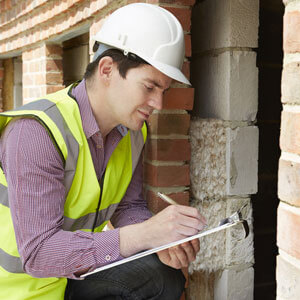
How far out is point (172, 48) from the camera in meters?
1.60

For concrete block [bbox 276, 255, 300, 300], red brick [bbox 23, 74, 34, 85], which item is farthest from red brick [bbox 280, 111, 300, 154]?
red brick [bbox 23, 74, 34, 85]

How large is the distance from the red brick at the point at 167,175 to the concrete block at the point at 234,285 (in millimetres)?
453

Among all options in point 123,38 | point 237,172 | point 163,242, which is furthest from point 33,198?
point 237,172

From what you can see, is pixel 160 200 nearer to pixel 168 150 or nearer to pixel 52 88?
pixel 168 150

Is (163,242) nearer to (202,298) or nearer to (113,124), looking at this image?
(113,124)

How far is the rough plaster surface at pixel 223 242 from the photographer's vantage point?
6.72 feet

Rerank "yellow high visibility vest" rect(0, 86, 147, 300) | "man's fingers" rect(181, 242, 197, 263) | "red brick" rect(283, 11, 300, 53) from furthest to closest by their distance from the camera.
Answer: "man's fingers" rect(181, 242, 197, 263) → "yellow high visibility vest" rect(0, 86, 147, 300) → "red brick" rect(283, 11, 300, 53)

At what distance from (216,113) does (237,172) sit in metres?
0.28

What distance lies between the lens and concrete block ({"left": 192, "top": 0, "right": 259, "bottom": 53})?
195 centimetres

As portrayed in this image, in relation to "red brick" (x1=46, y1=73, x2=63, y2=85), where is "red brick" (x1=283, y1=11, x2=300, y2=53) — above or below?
below

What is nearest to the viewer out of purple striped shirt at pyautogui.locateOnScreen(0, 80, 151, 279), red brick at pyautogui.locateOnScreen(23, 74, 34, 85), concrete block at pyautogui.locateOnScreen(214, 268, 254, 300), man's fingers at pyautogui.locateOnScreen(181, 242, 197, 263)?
purple striped shirt at pyautogui.locateOnScreen(0, 80, 151, 279)

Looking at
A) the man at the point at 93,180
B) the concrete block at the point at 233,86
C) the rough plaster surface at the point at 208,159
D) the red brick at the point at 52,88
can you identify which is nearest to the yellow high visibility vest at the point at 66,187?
→ the man at the point at 93,180

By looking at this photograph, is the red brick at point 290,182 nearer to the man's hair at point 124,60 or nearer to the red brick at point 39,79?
the man's hair at point 124,60

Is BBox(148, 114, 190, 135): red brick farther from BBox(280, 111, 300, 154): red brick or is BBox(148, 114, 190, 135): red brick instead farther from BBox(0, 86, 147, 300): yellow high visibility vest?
BBox(280, 111, 300, 154): red brick
